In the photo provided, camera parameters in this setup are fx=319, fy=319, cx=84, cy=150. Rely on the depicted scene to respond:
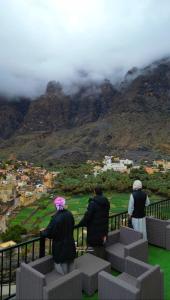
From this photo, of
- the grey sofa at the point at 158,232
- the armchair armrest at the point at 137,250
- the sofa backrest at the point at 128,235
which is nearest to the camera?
the armchair armrest at the point at 137,250

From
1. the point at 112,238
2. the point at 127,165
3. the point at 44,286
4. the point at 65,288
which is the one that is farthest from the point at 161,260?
the point at 127,165

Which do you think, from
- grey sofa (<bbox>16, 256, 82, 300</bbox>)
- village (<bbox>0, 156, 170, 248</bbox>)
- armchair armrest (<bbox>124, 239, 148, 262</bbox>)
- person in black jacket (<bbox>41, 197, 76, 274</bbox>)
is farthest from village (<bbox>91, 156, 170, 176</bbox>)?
grey sofa (<bbox>16, 256, 82, 300</bbox>)

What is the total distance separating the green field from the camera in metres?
37.3

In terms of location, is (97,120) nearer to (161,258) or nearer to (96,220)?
(161,258)

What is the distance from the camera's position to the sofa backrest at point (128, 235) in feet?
17.5

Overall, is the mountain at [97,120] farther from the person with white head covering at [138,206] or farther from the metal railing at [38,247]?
the person with white head covering at [138,206]

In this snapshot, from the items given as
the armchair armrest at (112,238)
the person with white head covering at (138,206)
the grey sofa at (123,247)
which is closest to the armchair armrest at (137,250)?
the grey sofa at (123,247)

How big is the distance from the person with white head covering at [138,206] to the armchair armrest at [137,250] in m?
0.84

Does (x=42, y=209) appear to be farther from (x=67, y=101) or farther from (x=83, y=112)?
(x=67, y=101)

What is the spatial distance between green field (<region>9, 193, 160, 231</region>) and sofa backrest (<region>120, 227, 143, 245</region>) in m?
30.0

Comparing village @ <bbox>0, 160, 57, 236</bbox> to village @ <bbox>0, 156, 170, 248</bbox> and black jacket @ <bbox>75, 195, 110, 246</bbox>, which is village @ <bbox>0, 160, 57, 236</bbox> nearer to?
village @ <bbox>0, 156, 170, 248</bbox>

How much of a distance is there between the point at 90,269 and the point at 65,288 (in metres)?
0.93

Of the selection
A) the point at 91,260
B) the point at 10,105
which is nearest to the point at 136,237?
the point at 91,260

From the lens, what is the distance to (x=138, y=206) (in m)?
5.61
